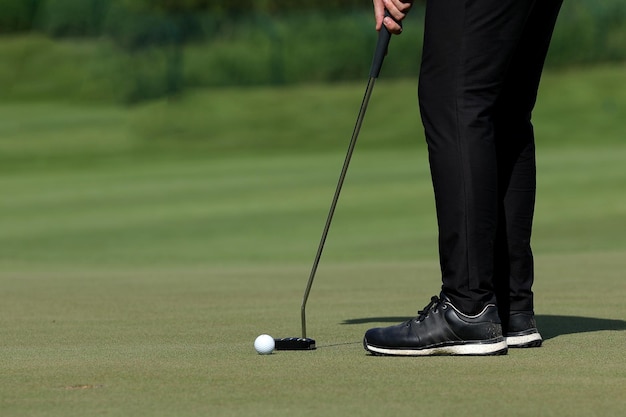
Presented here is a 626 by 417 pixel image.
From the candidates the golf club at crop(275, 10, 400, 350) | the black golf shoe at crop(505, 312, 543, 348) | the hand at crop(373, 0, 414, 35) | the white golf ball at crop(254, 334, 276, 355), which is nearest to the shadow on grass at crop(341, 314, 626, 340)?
the black golf shoe at crop(505, 312, 543, 348)

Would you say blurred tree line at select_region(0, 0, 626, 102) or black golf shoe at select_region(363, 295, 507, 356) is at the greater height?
blurred tree line at select_region(0, 0, 626, 102)

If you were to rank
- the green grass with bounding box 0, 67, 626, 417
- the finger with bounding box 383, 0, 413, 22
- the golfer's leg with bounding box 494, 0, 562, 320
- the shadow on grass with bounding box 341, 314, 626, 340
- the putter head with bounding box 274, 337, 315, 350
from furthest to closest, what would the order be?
the shadow on grass with bounding box 341, 314, 626, 340 → the golfer's leg with bounding box 494, 0, 562, 320 → the finger with bounding box 383, 0, 413, 22 → the putter head with bounding box 274, 337, 315, 350 → the green grass with bounding box 0, 67, 626, 417

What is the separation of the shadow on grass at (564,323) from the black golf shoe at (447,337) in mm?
437

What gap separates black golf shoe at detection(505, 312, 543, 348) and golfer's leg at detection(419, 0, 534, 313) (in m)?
0.21

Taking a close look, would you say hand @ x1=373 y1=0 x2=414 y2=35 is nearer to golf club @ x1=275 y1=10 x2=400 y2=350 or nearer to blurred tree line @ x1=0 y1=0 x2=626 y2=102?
golf club @ x1=275 y1=10 x2=400 y2=350

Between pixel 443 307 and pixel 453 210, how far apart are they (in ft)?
0.85

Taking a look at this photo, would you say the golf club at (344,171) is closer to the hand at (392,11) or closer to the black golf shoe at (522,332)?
the hand at (392,11)

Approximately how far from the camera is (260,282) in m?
6.86

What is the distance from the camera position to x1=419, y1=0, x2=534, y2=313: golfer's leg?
11.1ft

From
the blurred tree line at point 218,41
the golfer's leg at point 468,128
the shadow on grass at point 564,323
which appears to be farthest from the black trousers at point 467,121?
the blurred tree line at point 218,41

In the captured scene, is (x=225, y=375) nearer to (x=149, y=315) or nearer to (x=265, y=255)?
(x=149, y=315)

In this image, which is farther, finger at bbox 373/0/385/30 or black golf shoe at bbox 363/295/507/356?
finger at bbox 373/0/385/30

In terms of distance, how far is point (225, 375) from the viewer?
2893 millimetres

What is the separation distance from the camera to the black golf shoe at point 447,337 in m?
3.34
